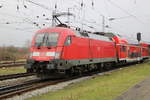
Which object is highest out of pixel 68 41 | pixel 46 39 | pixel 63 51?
pixel 46 39

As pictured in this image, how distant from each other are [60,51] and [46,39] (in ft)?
4.97

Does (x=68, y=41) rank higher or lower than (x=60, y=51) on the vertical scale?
higher

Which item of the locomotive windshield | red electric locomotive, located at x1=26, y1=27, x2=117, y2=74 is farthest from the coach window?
the locomotive windshield

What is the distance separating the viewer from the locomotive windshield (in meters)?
14.3

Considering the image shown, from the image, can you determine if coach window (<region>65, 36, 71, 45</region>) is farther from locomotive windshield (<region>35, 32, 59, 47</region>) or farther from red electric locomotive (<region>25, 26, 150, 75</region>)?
locomotive windshield (<region>35, 32, 59, 47</region>)

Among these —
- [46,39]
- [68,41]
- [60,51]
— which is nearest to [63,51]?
[60,51]

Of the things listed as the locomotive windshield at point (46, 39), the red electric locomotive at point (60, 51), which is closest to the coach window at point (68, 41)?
the red electric locomotive at point (60, 51)

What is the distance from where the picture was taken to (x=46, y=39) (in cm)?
1458

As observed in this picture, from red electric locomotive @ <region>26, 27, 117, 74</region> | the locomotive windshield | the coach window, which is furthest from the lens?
the locomotive windshield

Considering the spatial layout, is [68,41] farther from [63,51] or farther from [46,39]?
[46,39]

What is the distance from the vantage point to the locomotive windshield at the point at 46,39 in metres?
14.3

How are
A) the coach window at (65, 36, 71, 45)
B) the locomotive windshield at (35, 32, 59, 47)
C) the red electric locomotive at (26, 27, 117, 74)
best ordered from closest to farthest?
the red electric locomotive at (26, 27, 117, 74) < the coach window at (65, 36, 71, 45) < the locomotive windshield at (35, 32, 59, 47)

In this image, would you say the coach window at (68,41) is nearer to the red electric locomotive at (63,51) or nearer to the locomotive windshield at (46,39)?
the red electric locomotive at (63,51)

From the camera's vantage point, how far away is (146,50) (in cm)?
3650
